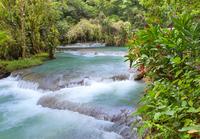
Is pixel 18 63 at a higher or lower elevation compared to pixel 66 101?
higher

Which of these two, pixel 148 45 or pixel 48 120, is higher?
pixel 148 45

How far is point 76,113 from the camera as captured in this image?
6.93 meters

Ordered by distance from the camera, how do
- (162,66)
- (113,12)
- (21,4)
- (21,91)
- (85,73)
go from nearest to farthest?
(162,66)
(21,91)
(85,73)
(21,4)
(113,12)

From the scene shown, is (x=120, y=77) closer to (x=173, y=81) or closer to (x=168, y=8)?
(x=168, y=8)

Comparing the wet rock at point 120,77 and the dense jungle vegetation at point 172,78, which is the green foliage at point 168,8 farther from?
the wet rock at point 120,77

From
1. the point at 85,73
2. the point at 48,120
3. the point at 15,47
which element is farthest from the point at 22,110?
the point at 15,47

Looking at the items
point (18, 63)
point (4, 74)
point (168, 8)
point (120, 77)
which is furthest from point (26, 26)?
point (168, 8)

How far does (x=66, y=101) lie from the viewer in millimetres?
7574

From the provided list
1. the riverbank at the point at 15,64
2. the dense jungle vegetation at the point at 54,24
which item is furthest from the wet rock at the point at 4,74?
the dense jungle vegetation at the point at 54,24

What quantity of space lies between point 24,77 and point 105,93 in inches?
158

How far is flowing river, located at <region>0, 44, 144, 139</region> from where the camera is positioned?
6.12 meters

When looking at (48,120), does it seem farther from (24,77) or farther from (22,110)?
(24,77)

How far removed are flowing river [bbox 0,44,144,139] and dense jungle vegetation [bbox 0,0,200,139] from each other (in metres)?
1.62

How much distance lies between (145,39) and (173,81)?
61 cm
